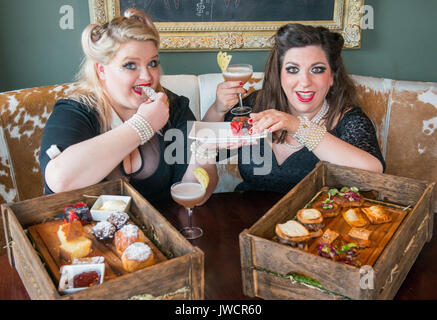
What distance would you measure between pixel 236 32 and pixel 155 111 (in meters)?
1.47

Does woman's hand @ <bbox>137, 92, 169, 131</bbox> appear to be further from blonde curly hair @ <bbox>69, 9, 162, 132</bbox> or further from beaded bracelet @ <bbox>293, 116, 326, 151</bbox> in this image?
beaded bracelet @ <bbox>293, 116, 326, 151</bbox>

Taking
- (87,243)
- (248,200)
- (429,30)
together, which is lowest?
(248,200)

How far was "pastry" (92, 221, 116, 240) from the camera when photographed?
48.4 inches

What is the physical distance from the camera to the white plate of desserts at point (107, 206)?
1.33 metres

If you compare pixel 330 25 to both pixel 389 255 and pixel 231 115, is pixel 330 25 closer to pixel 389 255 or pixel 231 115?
pixel 231 115

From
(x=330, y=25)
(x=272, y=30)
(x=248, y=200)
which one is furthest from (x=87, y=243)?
(x=330, y=25)

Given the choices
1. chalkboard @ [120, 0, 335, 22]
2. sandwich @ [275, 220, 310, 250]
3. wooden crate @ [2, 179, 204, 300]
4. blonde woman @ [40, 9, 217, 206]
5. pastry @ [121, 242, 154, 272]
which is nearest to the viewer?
wooden crate @ [2, 179, 204, 300]

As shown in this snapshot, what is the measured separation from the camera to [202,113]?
8.91ft

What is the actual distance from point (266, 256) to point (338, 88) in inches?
54.3

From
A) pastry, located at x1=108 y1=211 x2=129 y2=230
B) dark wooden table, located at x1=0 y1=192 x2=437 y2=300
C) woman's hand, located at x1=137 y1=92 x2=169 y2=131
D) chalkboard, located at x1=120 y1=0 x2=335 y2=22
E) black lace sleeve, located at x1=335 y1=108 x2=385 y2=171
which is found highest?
chalkboard, located at x1=120 y1=0 x2=335 y2=22

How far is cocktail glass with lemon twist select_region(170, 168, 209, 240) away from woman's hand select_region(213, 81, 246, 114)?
0.74m

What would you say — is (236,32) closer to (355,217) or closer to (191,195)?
→ (191,195)

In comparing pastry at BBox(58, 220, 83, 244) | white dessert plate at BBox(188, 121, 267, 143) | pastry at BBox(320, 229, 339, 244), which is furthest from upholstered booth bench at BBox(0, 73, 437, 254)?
pastry at BBox(320, 229, 339, 244)

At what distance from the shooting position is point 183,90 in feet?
8.63
